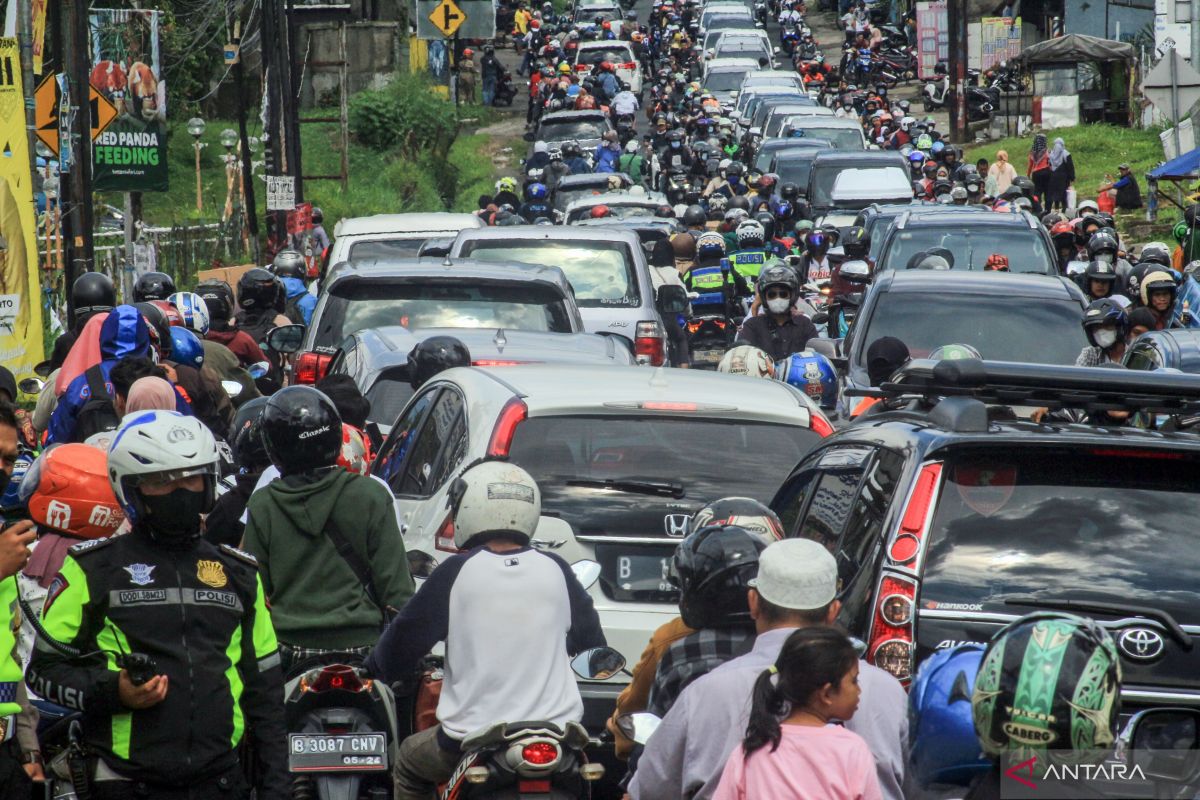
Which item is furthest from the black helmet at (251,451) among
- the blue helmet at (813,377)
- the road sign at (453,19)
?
the road sign at (453,19)

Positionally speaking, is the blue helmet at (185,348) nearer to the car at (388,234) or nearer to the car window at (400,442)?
the car window at (400,442)

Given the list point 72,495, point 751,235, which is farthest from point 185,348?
point 751,235

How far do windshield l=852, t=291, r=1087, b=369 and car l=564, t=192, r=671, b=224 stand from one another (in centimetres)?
1411

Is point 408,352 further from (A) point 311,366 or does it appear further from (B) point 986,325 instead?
(B) point 986,325

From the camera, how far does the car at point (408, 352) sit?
10.5 metres

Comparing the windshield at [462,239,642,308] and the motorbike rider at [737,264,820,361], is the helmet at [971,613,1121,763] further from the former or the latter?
the windshield at [462,239,642,308]

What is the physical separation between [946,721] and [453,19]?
44618 millimetres

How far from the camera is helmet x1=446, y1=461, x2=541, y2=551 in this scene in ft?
18.5

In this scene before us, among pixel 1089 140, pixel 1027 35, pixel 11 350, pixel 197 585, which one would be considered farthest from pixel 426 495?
pixel 1027 35

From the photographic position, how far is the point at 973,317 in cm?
1301

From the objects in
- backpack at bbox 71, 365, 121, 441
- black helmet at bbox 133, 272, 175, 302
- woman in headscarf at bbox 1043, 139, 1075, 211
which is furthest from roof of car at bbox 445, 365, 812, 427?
woman in headscarf at bbox 1043, 139, 1075, 211

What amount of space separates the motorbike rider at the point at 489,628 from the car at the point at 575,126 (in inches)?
1525

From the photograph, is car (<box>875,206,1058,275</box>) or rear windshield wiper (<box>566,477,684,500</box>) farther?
car (<box>875,206,1058,275</box>)

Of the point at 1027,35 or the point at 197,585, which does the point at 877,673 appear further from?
the point at 1027,35
